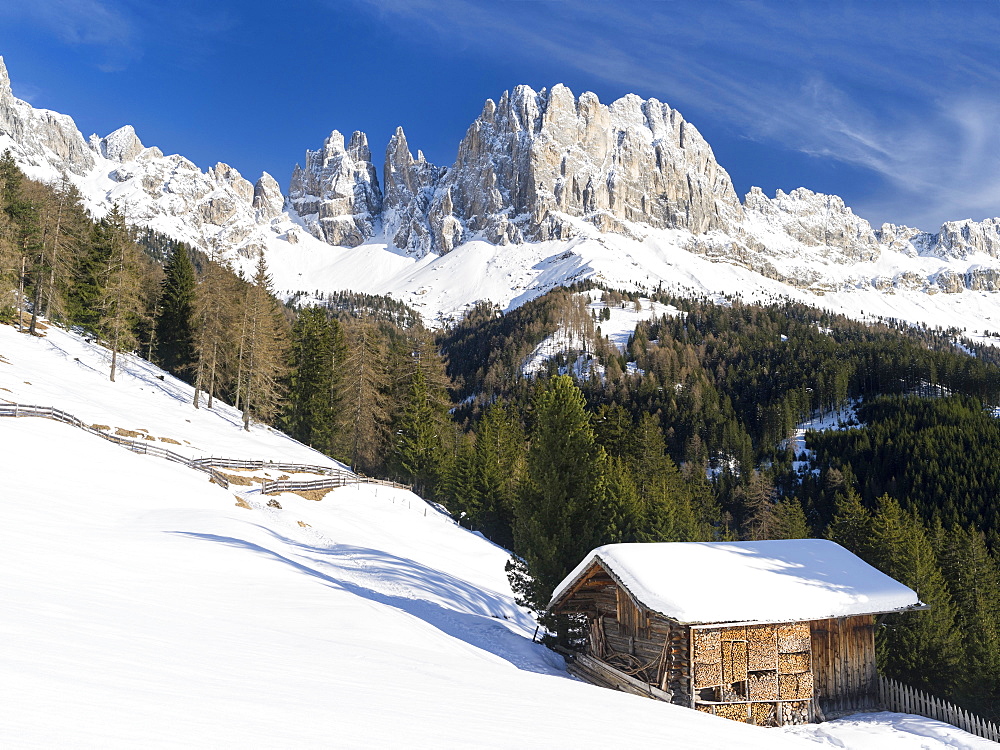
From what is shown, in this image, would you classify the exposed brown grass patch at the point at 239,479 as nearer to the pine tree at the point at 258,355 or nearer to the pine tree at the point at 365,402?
the pine tree at the point at 258,355

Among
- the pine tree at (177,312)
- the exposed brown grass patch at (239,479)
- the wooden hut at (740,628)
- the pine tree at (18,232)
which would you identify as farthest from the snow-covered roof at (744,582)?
the pine tree at (177,312)

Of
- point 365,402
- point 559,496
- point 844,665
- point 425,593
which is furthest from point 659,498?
point 365,402

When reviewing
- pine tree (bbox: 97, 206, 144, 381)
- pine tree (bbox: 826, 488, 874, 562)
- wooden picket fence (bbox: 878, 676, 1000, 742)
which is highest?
pine tree (bbox: 97, 206, 144, 381)

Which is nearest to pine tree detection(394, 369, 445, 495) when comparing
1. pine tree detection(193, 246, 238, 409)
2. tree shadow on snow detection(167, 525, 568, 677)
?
pine tree detection(193, 246, 238, 409)

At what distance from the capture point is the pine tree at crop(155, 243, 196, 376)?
5566 centimetres

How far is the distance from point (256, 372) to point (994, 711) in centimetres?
5161

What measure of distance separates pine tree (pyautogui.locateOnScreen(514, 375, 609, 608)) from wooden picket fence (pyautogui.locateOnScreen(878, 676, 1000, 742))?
9778mm

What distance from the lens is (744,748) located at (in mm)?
8133

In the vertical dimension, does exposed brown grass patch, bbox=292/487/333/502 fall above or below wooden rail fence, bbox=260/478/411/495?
below

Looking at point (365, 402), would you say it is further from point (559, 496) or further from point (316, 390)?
point (559, 496)

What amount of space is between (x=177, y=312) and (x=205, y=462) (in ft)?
96.8

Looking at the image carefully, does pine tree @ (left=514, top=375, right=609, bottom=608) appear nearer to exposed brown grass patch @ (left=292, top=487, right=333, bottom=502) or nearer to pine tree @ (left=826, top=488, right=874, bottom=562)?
exposed brown grass patch @ (left=292, top=487, right=333, bottom=502)

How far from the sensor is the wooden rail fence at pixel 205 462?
27734 millimetres

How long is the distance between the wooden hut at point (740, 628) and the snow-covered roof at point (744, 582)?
0.03 meters
